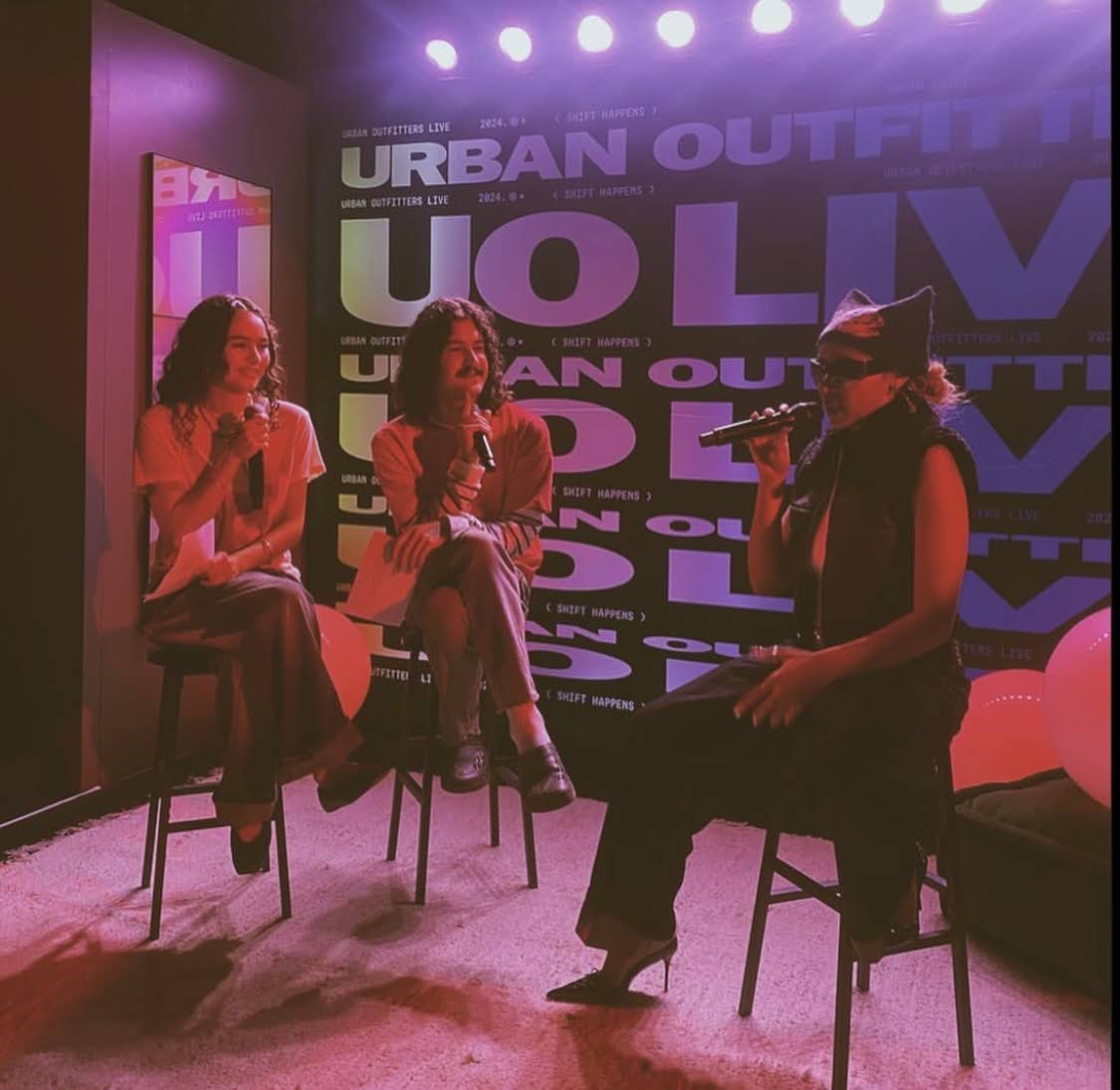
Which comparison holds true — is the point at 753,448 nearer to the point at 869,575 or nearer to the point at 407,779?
the point at 869,575

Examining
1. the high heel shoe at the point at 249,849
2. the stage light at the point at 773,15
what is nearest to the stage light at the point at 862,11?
the stage light at the point at 773,15

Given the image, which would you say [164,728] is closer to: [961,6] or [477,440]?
[477,440]

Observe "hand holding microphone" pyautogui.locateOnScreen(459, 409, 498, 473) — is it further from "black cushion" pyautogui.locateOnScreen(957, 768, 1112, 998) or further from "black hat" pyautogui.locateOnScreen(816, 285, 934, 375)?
"black cushion" pyautogui.locateOnScreen(957, 768, 1112, 998)

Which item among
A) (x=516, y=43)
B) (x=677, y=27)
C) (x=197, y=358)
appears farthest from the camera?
(x=516, y=43)

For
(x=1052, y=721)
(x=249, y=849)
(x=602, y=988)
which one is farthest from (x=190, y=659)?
(x=1052, y=721)

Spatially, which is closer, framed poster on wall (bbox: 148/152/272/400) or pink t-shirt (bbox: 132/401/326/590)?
pink t-shirt (bbox: 132/401/326/590)

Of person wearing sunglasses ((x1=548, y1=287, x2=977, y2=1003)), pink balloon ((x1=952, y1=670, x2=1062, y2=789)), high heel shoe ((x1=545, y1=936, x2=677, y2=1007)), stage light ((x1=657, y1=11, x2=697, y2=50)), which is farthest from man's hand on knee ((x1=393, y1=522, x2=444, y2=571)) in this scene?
stage light ((x1=657, y1=11, x2=697, y2=50))

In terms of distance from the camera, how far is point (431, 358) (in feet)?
10.8

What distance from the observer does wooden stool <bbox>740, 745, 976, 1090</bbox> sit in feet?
7.20

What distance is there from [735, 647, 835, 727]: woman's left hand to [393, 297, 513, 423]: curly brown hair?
1.36 meters

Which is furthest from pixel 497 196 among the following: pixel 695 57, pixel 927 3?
pixel 927 3

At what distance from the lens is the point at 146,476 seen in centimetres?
311

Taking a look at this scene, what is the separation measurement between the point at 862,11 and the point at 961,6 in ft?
0.98

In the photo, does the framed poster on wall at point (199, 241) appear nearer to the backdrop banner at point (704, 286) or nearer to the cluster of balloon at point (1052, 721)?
the backdrop banner at point (704, 286)
